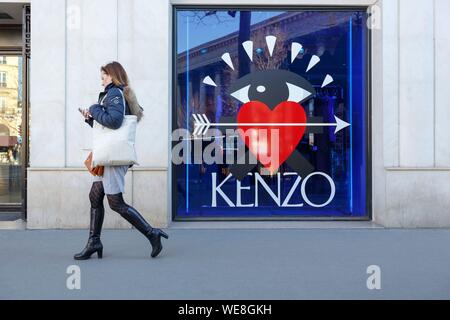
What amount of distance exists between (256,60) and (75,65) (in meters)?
2.77

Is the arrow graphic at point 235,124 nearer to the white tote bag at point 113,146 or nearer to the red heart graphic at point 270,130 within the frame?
the red heart graphic at point 270,130

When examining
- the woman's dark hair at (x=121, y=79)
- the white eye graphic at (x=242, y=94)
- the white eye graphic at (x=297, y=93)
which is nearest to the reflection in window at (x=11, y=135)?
the white eye graphic at (x=242, y=94)

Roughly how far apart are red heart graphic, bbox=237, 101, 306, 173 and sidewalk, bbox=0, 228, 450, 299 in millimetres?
1401

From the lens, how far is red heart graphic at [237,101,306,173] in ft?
28.2

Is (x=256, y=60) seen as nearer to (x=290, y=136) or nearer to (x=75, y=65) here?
(x=290, y=136)

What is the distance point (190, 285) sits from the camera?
480 cm

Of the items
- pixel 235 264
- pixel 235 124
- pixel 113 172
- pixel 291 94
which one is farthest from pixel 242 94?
pixel 235 264

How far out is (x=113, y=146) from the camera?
5.52 metres

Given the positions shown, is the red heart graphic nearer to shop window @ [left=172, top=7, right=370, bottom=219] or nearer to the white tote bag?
shop window @ [left=172, top=7, right=370, bottom=219]

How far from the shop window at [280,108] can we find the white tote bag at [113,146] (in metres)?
2.95

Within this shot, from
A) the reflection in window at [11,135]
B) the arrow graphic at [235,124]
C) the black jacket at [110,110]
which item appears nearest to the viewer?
the black jacket at [110,110]

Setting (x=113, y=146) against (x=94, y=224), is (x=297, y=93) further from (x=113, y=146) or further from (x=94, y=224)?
(x=94, y=224)

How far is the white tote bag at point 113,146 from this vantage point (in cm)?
552

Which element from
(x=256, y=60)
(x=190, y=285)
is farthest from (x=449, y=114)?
(x=190, y=285)
